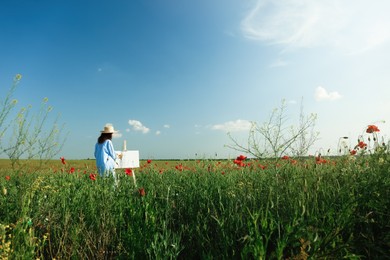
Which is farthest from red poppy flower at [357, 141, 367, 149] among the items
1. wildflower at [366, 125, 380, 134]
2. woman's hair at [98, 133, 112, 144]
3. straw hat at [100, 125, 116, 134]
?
straw hat at [100, 125, 116, 134]

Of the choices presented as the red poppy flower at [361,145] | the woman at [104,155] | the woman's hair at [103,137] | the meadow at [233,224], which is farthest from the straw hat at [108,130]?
the red poppy flower at [361,145]

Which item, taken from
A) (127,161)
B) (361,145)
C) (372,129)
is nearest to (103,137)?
(127,161)

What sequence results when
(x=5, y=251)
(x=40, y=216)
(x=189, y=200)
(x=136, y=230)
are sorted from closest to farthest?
(x=5, y=251), (x=136, y=230), (x=40, y=216), (x=189, y=200)

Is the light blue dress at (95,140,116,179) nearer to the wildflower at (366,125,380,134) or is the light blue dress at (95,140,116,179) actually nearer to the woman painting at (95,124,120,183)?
the woman painting at (95,124,120,183)

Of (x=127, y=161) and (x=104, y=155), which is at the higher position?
(x=104, y=155)

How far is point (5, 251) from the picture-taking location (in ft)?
8.25

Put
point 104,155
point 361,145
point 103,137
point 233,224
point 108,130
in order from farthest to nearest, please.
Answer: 1. point 108,130
2. point 103,137
3. point 104,155
4. point 361,145
5. point 233,224

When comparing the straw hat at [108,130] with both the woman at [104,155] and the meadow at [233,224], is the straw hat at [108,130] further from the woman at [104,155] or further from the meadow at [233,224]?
the meadow at [233,224]

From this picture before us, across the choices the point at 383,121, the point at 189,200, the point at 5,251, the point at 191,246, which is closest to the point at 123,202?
the point at 189,200

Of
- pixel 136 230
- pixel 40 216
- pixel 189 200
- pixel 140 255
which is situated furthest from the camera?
pixel 189 200

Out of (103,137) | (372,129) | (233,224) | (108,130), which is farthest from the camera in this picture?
(108,130)

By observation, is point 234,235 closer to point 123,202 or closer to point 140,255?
point 140,255

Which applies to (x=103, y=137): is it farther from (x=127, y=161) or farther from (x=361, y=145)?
(x=361, y=145)

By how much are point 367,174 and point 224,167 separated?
5.03 metres
